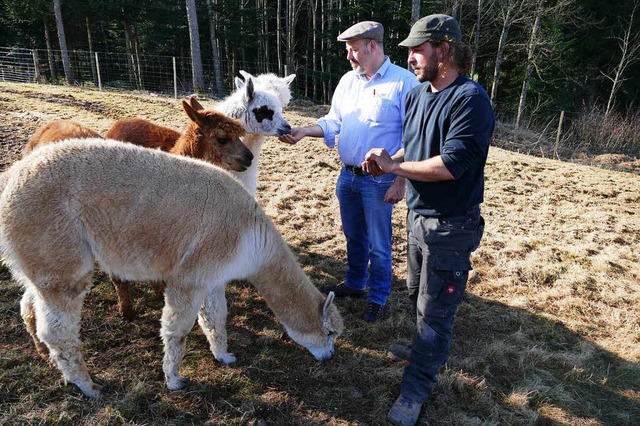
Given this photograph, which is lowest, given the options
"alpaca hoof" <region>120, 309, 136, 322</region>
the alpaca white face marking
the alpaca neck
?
"alpaca hoof" <region>120, 309, 136, 322</region>

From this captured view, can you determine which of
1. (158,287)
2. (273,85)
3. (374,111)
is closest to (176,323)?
(158,287)

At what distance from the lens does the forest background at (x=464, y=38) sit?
17.9m

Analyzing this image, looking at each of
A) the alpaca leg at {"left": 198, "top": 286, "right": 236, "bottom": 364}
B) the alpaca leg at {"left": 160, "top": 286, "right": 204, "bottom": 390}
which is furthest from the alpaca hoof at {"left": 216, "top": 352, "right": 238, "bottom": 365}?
the alpaca leg at {"left": 160, "top": 286, "right": 204, "bottom": 390}

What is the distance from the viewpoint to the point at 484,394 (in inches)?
127

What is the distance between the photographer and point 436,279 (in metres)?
2.65

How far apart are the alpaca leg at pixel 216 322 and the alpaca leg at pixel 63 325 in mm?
904

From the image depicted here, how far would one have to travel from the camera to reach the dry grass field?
2.94 meters

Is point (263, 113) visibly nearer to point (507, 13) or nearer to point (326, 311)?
point (326, 311)

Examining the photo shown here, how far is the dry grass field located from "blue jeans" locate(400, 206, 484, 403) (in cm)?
42

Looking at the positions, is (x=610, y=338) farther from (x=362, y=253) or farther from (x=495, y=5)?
(x=495, y=5)

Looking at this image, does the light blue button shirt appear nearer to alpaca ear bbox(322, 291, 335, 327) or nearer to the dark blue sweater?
the dark blue sweater

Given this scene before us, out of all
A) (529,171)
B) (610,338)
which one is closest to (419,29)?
(610,338)

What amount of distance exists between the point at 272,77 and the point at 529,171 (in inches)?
285

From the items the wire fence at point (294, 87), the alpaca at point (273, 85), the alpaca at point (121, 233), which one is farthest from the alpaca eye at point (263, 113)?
the wire fence at point (294, 87)
